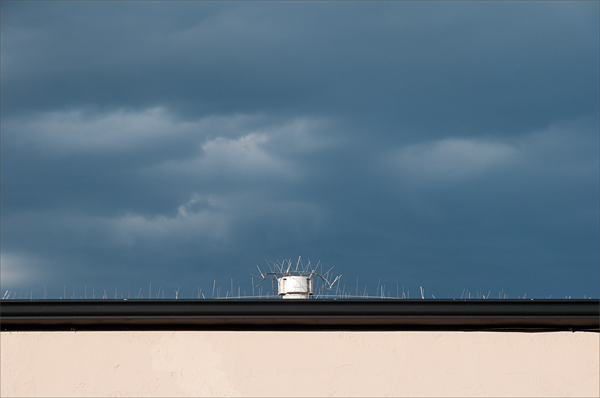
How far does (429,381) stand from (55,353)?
333 centimetres

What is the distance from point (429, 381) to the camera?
15.9 feet

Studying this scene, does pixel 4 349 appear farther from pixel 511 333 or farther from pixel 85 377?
pixel 511 333

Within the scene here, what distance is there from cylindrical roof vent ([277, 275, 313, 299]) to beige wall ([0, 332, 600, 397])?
187 cm

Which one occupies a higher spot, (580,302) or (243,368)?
(580,302)

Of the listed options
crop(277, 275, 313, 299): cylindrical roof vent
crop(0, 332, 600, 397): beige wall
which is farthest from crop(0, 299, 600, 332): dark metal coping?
crop(277, 275, 313, 299): cylindrical roof vent

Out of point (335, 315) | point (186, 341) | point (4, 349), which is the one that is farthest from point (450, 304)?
point (4, 349)

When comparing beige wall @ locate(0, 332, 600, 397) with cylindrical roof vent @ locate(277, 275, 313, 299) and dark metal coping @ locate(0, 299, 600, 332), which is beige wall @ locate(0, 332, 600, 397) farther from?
cylindrical roof vent @ locate(277, 275, 313, 299)

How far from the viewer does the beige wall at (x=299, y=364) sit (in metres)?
4.83

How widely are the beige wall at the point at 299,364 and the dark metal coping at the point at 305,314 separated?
3.2 inches

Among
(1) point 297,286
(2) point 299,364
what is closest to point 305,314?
(2) point 299,364

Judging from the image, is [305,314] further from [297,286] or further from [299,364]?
[297,286]

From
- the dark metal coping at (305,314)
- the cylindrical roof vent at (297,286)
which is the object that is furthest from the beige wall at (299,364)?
the cylindrical roof vent at (297,286)

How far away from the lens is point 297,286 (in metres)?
6.88

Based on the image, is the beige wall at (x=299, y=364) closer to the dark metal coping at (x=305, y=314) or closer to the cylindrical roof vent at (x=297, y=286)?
the dark metal coping at (x=305, y=314)
